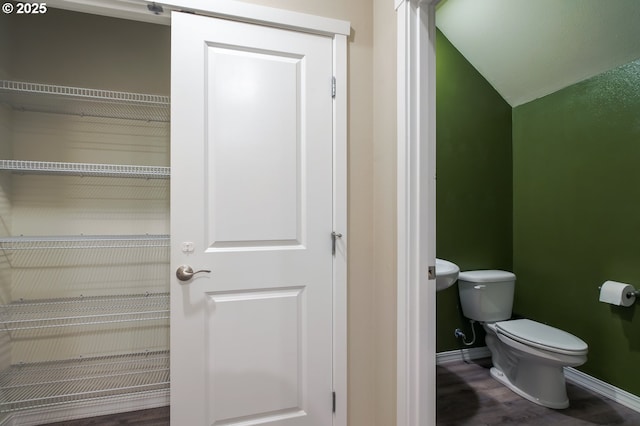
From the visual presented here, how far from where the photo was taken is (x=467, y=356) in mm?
2611

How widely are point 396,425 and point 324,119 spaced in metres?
1.43

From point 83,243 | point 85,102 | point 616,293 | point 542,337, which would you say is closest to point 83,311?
point 83,243

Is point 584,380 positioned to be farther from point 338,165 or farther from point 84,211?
point 84,211

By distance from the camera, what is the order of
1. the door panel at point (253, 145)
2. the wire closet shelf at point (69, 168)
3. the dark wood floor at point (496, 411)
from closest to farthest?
the door panel at point (253, 145), the wire closet shelf at point (69, 168), the dark wood floor at point (496, 411)

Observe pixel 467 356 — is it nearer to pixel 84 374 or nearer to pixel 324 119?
pixel 324 119

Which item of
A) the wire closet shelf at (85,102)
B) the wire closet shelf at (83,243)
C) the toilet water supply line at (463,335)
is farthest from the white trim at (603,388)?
the wire closet shelf at (85,102)

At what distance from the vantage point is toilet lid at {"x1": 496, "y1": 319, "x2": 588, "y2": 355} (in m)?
1.89

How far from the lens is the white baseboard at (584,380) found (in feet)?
6.57

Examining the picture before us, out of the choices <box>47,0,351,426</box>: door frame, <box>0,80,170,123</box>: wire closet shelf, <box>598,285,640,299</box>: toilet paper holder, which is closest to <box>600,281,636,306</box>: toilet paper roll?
<box>598,285,640,299</box>: toilet paper holder

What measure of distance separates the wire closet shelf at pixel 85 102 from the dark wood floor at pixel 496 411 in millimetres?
1818

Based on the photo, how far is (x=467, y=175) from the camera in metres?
2.60

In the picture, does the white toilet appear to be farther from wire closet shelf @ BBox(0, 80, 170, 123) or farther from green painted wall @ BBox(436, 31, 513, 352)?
wire closet shelf @ BBox(0, 80, 170, 123)

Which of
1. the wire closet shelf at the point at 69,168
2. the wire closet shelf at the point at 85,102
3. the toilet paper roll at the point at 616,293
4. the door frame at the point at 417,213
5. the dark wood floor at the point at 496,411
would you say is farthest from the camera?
the toilet paper roll at the point at 616,293

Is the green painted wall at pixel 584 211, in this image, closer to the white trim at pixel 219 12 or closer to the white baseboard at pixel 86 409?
the white trim at pixel 219 12
